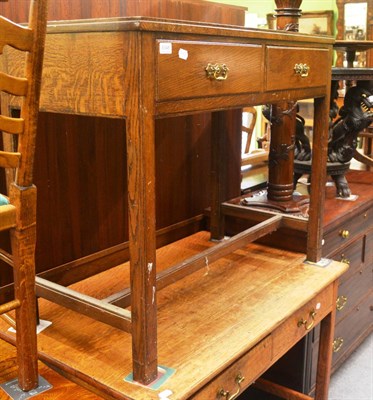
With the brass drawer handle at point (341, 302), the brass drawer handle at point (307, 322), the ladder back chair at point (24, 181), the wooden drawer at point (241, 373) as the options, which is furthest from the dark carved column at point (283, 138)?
the ladder back chair at point (24, 181)

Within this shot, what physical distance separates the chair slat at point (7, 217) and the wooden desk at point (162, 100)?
0.26 metres

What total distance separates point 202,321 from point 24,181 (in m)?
0.73

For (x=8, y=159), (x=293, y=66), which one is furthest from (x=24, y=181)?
(x=293, y=66)

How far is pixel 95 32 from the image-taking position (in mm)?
1225

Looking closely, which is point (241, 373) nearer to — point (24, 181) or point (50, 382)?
point (50, 382)

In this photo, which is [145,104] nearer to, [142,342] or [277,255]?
[142,342]

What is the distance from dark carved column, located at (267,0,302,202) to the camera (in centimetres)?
224

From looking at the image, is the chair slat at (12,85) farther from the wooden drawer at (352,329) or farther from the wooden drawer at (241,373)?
the wooden drawer at (352,329)

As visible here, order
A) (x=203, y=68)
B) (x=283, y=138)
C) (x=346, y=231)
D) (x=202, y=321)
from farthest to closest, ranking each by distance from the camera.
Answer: (x=346, y=231), (x=283, y=138), (x=202, y=321), (x=203, y=68)

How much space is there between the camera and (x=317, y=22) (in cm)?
618

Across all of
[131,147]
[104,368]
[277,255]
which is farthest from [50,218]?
[277,255]

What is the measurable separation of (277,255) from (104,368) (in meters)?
1.01

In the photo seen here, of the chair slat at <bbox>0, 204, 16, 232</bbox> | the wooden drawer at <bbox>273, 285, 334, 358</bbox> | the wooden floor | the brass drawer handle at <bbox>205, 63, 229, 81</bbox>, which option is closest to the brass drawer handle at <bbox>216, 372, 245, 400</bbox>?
the wooden drawer at <bbox>273, 285, 334, 358</bbox>

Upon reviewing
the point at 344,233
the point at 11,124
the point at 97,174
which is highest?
the point at 11,124
